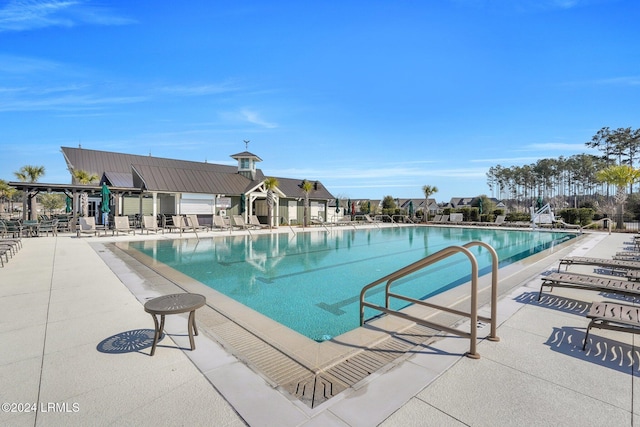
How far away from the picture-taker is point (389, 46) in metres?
13.4

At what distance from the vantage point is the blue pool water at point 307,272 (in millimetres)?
5238

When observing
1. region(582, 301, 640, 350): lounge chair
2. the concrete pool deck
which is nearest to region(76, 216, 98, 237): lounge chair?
the concrete pool deck

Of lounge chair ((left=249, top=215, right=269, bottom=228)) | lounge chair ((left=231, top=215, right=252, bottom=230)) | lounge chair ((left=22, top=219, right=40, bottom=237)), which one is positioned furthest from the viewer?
lounge chair ((left=249, top=215, right=269, bottom=228))

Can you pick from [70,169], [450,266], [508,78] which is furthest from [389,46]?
[70,169]

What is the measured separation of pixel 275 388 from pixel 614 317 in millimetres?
3514

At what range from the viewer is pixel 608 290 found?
14.5 ft

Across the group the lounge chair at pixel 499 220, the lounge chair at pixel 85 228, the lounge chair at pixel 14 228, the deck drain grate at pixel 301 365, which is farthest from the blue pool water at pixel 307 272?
the lounge chair at pixel 499 220

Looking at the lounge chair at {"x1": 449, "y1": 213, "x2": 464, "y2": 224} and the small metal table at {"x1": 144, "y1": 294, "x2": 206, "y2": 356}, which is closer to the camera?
the small metal table at {"x1": 144, "y1": 294, "x2": 206, "y2": 356}

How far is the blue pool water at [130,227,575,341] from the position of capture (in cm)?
524

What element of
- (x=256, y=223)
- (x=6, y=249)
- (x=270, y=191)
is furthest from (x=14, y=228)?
(x=270, y=191)

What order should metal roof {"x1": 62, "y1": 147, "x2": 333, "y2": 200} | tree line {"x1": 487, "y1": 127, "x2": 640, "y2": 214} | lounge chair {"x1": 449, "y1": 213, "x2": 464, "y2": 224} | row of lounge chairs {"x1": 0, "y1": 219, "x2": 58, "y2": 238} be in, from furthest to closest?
tree line {"x1": 487, "y1": 127, "x2": 640, "y2": 214} < lounge chair {"x1": 449, "y1": 213, "x2": 464, "y2": 224} < metal roof {"x1": 62, "y1": 147, "x2": 333, "y2": 200} < row of lounge chairs {"x1": 0, "y1": 219, "x2": 58, "y2": 238}

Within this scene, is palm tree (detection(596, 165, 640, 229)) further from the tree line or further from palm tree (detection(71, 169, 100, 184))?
palm tree (detection(71, 169, 100, 184))

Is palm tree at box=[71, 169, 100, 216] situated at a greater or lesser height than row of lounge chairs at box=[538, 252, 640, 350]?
greater

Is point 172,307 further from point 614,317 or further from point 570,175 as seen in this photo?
point 570,175
